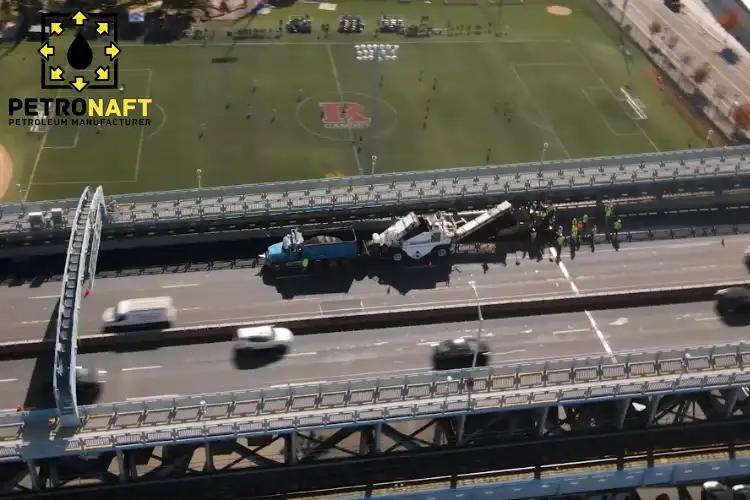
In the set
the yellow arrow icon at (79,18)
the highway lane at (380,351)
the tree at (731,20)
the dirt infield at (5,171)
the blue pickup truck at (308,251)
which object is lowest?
the dirt infield at (5,171)

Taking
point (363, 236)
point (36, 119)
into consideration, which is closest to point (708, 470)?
point (363, 236)

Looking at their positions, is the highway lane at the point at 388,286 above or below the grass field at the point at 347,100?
above

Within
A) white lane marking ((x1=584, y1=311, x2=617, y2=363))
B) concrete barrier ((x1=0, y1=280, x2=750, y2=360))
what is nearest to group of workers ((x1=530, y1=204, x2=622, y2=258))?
concrete barrier ((x1=0, y1=280, x2=750, y2=360))

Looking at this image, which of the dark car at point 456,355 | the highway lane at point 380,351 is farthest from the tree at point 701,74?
the dark car at point 456,355

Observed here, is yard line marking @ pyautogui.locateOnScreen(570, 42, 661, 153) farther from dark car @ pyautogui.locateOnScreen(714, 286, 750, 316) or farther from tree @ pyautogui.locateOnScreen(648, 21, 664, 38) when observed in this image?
dark car @ pyautogui.locateOnScreen(714, 286, 750, 316)

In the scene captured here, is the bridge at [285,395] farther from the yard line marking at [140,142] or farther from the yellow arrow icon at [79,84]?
the yellow arrow icon at [79,84]

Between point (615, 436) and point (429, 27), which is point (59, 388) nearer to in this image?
point (615, 436)
